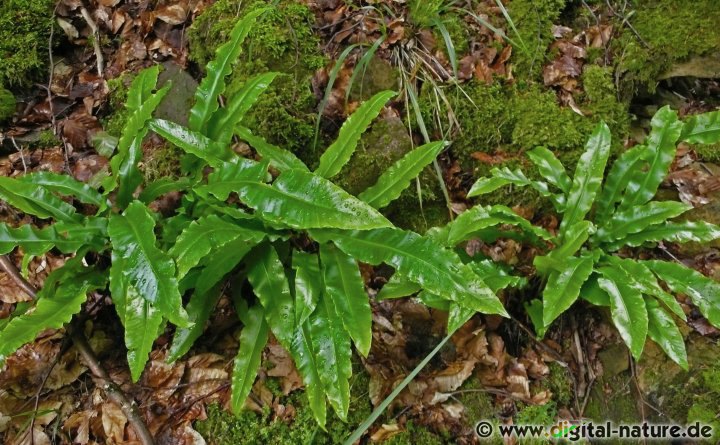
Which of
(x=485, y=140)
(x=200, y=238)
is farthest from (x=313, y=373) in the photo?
(x=485, y=140)

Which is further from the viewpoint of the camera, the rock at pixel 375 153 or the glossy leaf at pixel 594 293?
the rock at pixel 375 153

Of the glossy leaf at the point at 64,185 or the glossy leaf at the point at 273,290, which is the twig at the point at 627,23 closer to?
the glossy leaf at the point at 273,290

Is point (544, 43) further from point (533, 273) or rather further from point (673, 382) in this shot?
point (673, 382)

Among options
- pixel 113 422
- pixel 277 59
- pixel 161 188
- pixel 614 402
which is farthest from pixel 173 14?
pixel 614 402

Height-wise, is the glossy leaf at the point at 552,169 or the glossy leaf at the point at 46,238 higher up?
the glossy leaf at the point at 552,169

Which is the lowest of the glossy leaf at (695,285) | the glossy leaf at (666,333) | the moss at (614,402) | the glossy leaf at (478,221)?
the moss at (614,402)

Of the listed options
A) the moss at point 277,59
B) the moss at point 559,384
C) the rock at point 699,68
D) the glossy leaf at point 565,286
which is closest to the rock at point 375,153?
the moss at point 277,59

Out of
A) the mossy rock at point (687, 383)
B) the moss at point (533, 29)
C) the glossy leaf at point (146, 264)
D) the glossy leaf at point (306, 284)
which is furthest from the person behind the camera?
the moss at point (533, 29)
